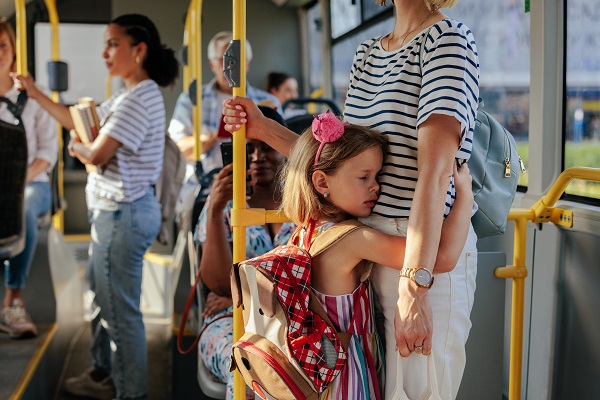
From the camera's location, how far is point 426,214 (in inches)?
61.2

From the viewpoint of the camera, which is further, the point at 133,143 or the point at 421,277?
the point at 133,143

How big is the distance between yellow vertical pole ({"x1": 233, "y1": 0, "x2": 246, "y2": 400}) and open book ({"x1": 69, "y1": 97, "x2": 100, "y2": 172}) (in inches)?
63.4

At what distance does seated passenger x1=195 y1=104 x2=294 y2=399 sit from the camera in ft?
8.53

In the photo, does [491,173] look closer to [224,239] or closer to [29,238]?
[224,239]

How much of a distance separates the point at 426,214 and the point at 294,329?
14.2 inches

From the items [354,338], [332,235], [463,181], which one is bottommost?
[354,338]

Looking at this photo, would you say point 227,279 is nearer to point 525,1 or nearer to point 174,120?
point 525,1

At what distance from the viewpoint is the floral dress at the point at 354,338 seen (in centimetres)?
171

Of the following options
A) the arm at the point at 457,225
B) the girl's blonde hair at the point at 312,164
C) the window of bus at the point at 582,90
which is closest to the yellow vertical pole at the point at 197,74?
the window of bus at the point at 582,90

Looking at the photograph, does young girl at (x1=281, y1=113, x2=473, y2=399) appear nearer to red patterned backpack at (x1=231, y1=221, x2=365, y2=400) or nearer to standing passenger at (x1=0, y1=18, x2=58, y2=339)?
red patterned backpack at (x1=231, y1=221, x2=365, y2=400)

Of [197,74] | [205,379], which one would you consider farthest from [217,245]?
[197,74]

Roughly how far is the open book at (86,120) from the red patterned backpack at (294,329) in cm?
190

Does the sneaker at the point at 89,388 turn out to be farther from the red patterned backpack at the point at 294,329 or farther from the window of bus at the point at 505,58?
the red patterned backpack at the point at 294,329

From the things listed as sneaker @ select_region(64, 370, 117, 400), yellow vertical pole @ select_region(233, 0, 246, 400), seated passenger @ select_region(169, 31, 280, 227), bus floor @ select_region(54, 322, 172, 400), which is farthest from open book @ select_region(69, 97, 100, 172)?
yellow vertical pole @ select_region(233, 0, 246, 400)
